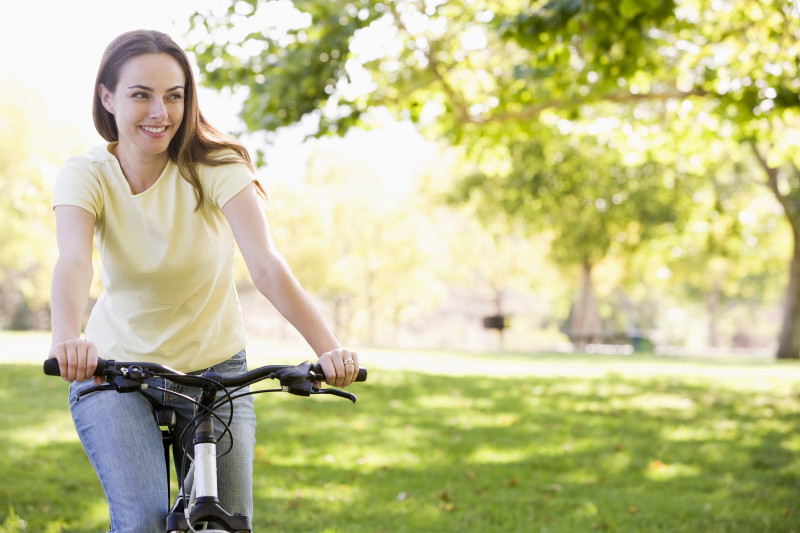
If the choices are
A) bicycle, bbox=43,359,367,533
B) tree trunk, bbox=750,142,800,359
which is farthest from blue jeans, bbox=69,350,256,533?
tree trunk, bbox=750,142,800,359

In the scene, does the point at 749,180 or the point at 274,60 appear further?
the point at 749,180

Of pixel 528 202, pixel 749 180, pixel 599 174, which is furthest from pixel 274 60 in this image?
pixel 749 180

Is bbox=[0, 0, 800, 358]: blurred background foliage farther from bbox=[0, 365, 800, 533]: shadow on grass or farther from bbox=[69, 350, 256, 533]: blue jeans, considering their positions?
bbox=[69, 350, 256, 533]: blue jeans

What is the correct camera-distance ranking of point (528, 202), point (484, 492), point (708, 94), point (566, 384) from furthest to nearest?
point (528, 202), point (566, 384), point (708, 94), point (484, 492)

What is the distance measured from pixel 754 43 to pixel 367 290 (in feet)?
126

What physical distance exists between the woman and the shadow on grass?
3313mm

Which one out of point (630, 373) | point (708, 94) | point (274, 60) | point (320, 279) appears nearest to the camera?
point (274, 60)

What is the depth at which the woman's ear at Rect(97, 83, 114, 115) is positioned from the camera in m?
3.01

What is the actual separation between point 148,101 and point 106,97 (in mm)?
208

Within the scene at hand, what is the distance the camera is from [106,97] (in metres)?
3.03

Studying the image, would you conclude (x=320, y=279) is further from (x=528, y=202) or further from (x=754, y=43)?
(x=754, y=43)

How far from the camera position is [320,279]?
143ft

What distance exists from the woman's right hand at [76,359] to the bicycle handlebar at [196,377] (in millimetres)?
19

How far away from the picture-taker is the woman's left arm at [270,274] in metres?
2.81
